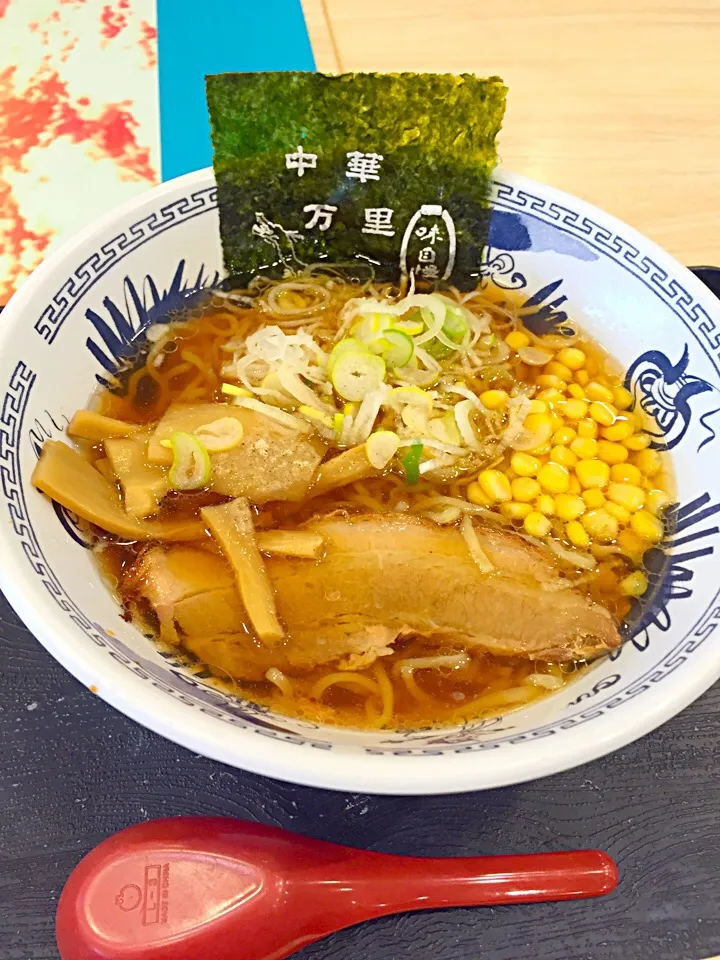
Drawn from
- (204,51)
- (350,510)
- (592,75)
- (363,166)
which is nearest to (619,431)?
(350,510)

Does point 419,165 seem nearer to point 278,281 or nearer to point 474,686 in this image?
point 278,281

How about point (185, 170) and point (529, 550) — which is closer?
point (529, 550)

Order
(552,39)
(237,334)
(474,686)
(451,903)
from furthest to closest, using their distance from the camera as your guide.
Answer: (552,39) → (237,334) → (474,686) → (451,903)

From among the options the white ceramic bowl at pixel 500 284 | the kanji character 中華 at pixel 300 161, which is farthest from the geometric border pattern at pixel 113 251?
the kanji character 中華 at pixel 300 161

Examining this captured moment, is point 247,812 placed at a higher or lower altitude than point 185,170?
lower

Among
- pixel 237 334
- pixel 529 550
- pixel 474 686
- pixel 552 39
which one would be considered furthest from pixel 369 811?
pixel 552 39

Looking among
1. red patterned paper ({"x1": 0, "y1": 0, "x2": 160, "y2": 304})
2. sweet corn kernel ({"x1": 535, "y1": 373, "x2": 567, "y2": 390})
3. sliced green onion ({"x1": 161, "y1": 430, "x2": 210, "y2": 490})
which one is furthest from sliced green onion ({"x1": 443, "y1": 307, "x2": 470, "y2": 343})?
red patterned paper ({"x1": 0, "y1": 0, "x2": 160, "y2": 304})

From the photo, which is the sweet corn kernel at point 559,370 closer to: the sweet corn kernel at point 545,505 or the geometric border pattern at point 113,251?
the sweet corn kernel at point 545,505

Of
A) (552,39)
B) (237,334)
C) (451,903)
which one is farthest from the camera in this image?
(552,39)
